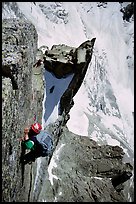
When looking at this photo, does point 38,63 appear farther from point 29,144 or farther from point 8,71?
point 8,71

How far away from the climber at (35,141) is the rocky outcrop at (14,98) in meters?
0.28

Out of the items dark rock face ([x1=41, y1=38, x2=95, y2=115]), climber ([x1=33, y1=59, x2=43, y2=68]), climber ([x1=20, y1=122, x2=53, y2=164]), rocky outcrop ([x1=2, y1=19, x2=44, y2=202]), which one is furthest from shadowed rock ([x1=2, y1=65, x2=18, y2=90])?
dark rock face ([x1=41, y1=38, x2=95, y2=115])

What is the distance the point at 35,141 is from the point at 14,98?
1.97m

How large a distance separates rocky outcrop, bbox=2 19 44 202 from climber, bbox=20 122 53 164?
11.2 inches

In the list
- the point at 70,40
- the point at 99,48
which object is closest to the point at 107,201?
the point at 70,40

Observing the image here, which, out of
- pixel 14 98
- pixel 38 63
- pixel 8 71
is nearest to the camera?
pixel 8 71

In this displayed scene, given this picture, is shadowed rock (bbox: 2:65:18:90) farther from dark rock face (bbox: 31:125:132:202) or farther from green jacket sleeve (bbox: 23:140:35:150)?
dark rock face (bbox: 31:125:132:202)

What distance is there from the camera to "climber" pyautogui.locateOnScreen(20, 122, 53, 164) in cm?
1048

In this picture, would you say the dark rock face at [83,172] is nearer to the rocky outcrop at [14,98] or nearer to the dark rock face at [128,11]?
the rocky outcrop at [14,98]

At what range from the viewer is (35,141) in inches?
412

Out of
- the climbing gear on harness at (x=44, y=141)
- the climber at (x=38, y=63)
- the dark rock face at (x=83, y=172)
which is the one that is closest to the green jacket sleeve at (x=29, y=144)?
the climbing gear on harness at (x=44, y=141)

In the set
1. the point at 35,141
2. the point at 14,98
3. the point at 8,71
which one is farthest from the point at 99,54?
the point at 8,71

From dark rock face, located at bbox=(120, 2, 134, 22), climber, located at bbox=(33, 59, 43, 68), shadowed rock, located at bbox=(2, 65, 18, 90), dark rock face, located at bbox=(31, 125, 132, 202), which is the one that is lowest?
dark rock face, located at bbox=(31, 125, 132, 202)

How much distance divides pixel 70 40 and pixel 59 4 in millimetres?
5031
